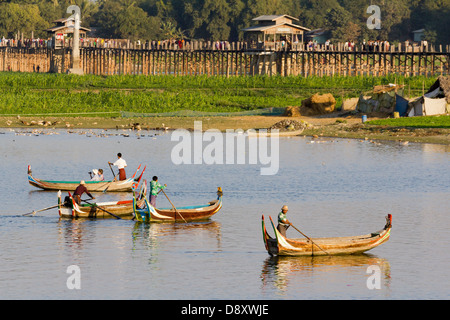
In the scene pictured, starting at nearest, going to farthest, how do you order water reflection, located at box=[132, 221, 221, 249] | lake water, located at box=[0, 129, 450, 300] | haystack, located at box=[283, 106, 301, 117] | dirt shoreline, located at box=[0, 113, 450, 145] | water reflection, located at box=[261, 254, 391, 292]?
lake water, located at box=[0, 129, 450, 300], water reflection, located at box=[261, 254, 391, 292], water reflection, located at box=[132, 221, 221, 249], dirt shoreline, located at box=[0, 113, 450, 145], haystack, located at box=[283, 106, 301, 117]

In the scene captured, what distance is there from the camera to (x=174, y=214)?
3662 centimetres

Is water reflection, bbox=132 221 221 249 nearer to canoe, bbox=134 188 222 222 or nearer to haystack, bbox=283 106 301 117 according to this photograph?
canoe, bbox=134 188 222 222

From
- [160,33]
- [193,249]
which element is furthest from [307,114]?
[160,33]

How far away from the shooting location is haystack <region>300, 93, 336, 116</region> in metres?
80.1

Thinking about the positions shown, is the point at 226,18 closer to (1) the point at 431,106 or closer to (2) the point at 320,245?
(1) the point at 431,106

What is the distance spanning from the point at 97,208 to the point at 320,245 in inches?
415

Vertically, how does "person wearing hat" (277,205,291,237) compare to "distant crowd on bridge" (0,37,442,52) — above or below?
below

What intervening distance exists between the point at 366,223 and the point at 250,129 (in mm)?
37923

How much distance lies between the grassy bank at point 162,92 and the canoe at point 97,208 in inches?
1780

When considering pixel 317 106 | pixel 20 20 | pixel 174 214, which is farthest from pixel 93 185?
pixel 20 20

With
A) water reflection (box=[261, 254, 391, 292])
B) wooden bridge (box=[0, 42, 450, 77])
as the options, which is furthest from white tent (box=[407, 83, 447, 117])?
water reflection (box=[261, 254, 391, 292])

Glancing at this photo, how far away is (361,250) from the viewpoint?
102 feet
